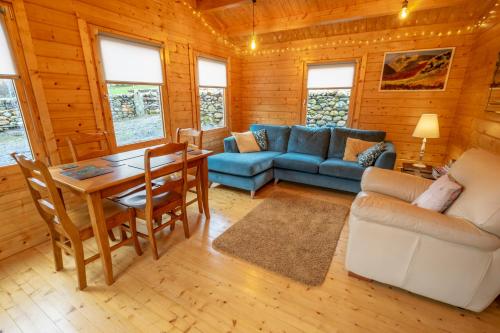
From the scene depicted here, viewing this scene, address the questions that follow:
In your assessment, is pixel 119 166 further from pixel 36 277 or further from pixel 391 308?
pixel 391 308

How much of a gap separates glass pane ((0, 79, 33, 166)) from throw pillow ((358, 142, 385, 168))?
11.9 feet

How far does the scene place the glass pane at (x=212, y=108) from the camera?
401 centimetres

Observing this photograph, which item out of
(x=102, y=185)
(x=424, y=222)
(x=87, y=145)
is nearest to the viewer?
(x=424, y=222)

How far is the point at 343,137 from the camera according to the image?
3518mm

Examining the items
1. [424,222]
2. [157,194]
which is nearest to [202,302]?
[157,194]

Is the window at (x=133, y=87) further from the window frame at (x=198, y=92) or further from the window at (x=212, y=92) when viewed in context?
the window at (x=212, y=92)

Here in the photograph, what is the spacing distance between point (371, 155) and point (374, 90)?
1.36 meters

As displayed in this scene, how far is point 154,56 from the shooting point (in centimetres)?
304

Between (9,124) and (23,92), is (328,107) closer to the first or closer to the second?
(23,92)

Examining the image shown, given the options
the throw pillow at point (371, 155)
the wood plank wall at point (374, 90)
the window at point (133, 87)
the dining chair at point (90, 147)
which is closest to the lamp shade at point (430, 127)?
the throw pillow at point (371, 155)

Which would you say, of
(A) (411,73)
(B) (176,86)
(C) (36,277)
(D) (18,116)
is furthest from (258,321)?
(A) (411,73)

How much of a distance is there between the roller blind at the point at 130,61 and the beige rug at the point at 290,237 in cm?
217

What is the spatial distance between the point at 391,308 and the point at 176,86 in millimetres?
3453

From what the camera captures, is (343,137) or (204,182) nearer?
(204,182)
